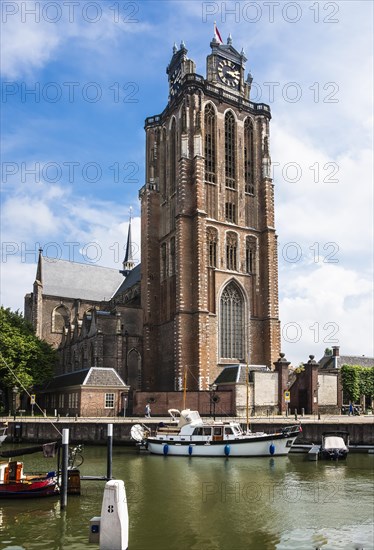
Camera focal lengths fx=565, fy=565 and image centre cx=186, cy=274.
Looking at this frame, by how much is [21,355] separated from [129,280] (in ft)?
109

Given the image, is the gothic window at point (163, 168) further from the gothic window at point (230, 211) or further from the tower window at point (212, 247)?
the tower window at point (212, 247)

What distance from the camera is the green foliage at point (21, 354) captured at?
60250 mm

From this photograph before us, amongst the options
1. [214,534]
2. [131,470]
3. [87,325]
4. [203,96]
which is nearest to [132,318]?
[87,325]

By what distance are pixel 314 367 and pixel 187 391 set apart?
44.1 feet

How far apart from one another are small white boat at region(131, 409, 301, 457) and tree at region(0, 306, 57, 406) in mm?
25109

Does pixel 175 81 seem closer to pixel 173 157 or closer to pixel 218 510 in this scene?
pixel 173 157

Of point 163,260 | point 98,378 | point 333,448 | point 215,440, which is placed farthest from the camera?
point 163,260

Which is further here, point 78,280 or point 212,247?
point 78,280

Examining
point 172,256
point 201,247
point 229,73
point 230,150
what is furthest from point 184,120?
point 172,256

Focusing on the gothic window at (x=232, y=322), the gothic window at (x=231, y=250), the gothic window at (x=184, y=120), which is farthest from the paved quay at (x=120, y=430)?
the gothic window at (x=184, y=120)

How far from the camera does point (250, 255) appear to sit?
2635 inches

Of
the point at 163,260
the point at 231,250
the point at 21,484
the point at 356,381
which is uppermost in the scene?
the point at 231,250

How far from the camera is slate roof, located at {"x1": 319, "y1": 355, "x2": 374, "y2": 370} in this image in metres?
82.5

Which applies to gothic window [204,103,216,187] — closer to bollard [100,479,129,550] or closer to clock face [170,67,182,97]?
clock face [170,67,182,97]
